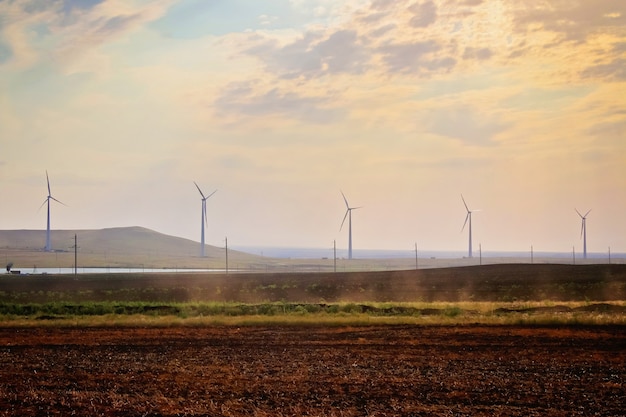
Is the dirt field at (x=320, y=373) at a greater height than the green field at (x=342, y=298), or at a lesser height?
lesser

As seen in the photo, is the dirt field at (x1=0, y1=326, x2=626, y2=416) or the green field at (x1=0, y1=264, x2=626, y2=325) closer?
the dirt field at (x1=0, y1=326, x2=626, y2=416)

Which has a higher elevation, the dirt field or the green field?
the green field

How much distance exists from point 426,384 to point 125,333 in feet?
65.4

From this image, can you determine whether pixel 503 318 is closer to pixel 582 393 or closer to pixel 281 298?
pixel 582 393

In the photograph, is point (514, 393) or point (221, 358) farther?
point (221, 358)

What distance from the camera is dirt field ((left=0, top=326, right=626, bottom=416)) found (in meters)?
19.2

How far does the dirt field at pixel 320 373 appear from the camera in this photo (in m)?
19.2

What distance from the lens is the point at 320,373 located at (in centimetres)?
2428

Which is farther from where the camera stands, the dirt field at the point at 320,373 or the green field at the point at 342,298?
the green field at the point at 342,298

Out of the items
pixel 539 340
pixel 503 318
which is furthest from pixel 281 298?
pixel 539 340

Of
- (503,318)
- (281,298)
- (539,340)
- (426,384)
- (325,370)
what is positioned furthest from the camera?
(281,298)

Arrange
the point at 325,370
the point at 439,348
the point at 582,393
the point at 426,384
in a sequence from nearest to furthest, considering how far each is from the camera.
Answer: the point at 582,393
the point at 426,384
the point at 325,370
the point at 439,348

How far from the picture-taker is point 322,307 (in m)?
52.8

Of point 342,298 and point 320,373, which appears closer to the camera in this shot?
point 320,373
